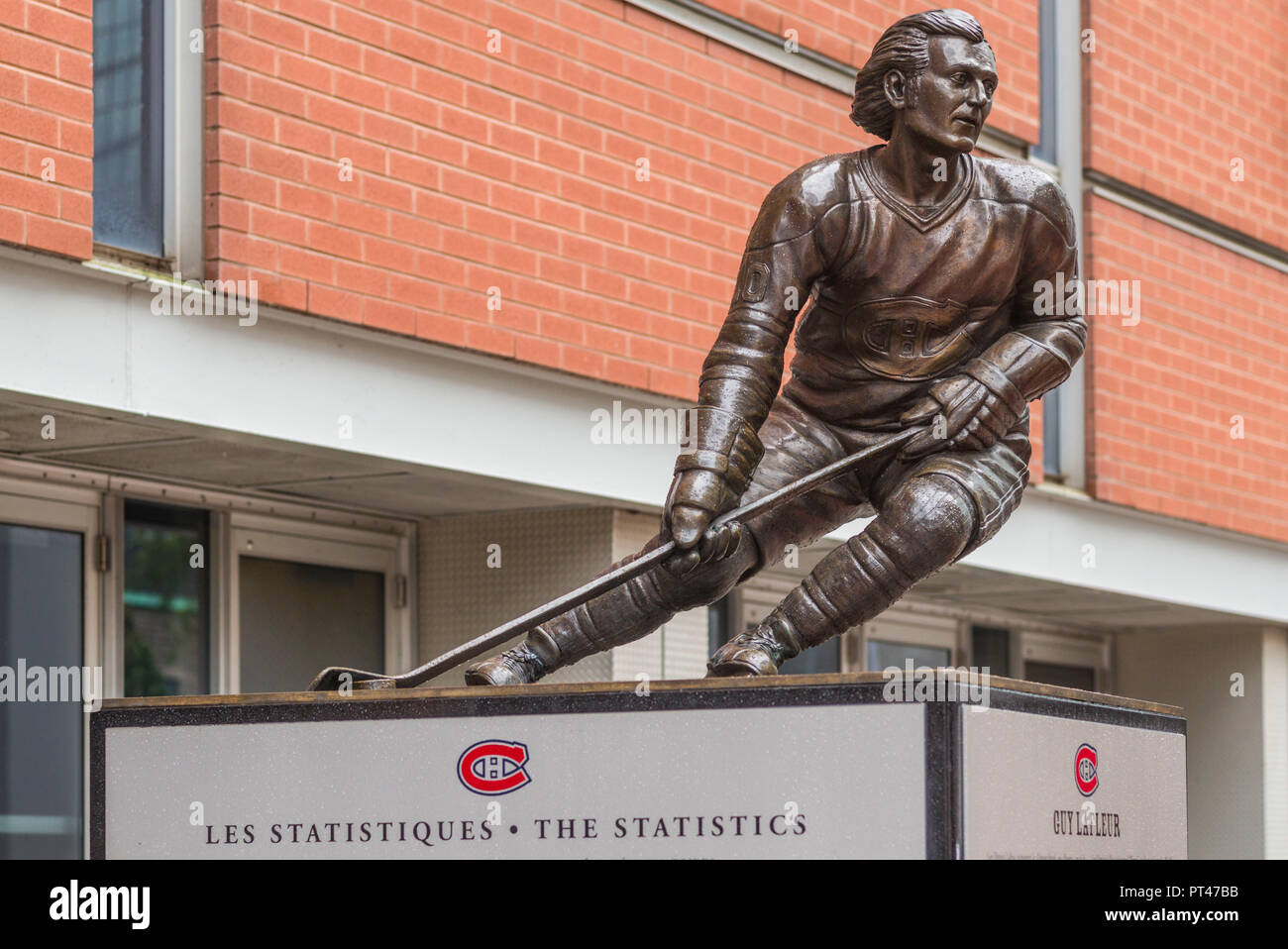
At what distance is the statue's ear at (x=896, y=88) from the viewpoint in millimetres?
5105

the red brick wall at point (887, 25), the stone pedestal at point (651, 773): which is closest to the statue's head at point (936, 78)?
the stone pedestal at point (651, 773)

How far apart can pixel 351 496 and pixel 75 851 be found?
5.75ft

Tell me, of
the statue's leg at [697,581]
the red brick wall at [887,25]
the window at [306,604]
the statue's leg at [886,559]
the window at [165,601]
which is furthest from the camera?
the red brick wall at [887,25]

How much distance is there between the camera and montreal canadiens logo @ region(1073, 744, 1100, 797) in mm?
4824

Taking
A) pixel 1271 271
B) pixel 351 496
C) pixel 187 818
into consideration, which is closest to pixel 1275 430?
pixel 1271 271

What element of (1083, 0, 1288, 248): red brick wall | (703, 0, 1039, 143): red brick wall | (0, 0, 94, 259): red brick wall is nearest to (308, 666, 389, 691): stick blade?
(0, 0, 94, 259): red brick wall

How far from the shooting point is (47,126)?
22.3 feet

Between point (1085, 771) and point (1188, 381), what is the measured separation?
7.09 meters

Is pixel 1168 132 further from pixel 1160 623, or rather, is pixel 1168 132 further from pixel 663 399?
pixel 663 399

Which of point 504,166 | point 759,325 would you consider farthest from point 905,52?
point 504,166

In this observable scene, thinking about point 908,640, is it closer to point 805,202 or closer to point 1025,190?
point 1025,190

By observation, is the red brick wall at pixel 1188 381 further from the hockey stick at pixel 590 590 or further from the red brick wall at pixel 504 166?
the hockey stick at pixel 590 590

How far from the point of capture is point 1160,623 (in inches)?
512

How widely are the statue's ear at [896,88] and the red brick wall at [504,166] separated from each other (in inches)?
111
